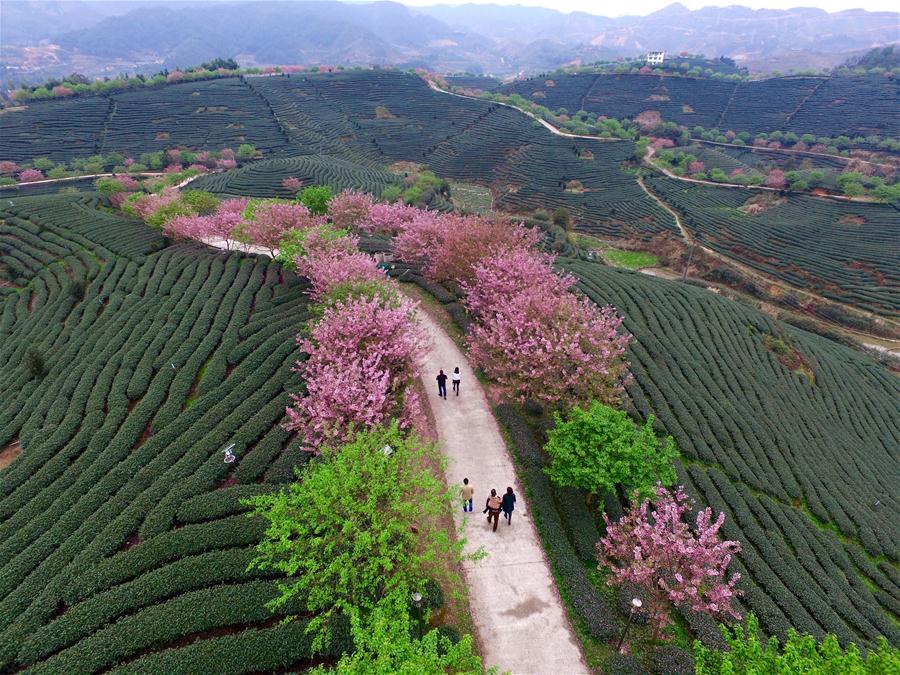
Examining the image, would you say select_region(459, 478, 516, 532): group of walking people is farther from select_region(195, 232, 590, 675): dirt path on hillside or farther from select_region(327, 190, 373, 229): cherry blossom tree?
select_region(327, 190, 373, 229): cherry blossom tree

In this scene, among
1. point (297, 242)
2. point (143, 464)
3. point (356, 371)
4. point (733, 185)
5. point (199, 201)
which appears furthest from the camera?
point (733, 185)

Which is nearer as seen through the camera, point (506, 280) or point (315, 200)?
point (506, 280)

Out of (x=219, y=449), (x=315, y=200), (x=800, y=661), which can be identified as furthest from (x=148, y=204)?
(x=800, y=661)

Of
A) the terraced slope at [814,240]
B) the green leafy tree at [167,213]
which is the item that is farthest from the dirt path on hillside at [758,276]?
the green leafy tree at [167,213]

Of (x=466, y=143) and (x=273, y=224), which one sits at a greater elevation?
(x=273, y=224)

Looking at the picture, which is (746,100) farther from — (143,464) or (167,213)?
(143,464)

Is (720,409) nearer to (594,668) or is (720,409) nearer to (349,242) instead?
(594,668)

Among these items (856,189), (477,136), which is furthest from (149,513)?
(477,136)
